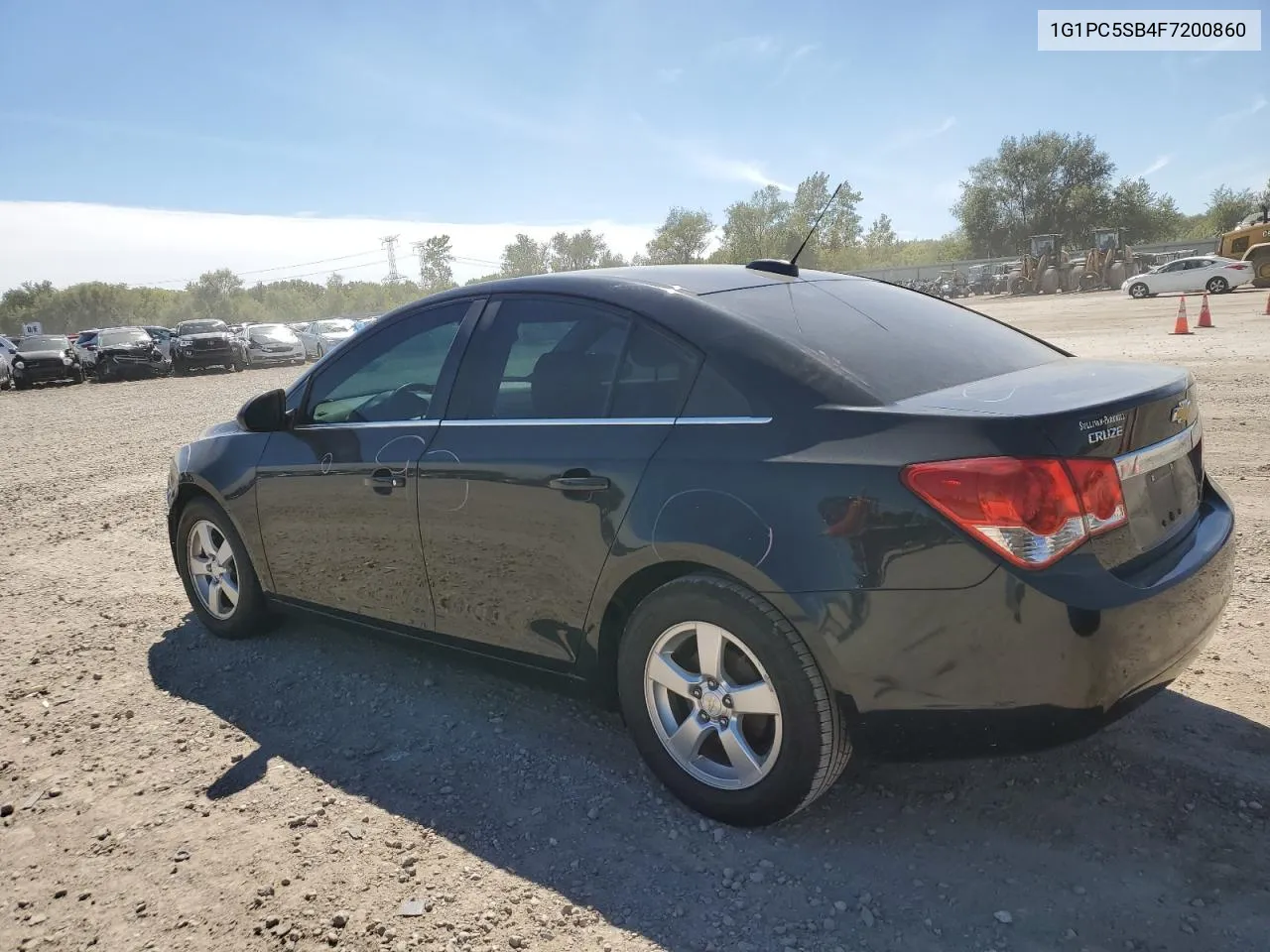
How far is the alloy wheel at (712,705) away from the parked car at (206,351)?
28813 millimetres

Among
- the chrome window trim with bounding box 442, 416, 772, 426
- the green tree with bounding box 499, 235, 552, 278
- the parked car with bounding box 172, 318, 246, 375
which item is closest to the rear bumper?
the chrome window trim with bounding box 442, 416, 772, 426

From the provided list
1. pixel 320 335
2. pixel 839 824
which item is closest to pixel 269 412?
pixel 839 824

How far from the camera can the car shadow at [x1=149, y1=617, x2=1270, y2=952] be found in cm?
224

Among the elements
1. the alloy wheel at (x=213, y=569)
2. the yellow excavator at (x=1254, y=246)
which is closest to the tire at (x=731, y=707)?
the alloy wheel at (x=213, y=569)

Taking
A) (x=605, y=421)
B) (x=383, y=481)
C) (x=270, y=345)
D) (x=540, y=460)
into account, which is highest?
(x=270, y=345)

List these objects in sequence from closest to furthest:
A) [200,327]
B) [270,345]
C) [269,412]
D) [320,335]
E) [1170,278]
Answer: [269,412] → [270,345] → [200,327] → [1170,278] → [320,335]

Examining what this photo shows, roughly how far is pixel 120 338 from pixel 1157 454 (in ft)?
101

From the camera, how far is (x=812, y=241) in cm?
5247

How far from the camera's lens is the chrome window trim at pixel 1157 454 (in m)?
2.30

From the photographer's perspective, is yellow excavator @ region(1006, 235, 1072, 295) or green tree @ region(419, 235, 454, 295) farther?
green tree @ region(419, 235, 454, 295)

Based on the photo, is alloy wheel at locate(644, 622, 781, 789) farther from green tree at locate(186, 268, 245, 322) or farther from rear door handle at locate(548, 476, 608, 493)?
green tree at locate(186, 268, 245, 322)

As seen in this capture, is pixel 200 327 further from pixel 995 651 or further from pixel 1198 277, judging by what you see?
pixel 1198 277

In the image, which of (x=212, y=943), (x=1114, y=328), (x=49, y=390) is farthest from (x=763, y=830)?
(x=49, y=390)

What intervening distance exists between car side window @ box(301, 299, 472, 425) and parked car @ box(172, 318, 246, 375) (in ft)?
88.7
